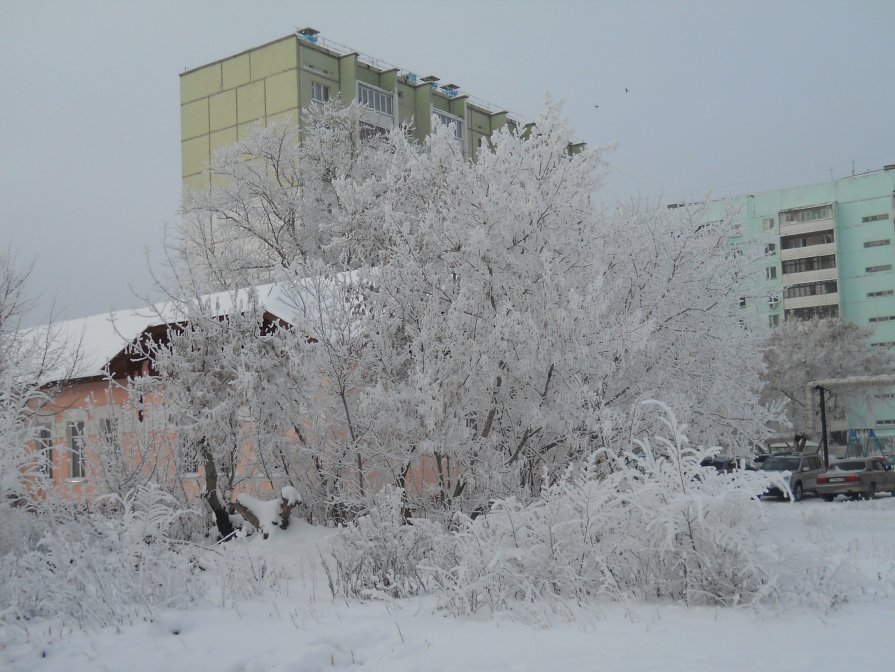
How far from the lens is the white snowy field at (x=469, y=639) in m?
6.31

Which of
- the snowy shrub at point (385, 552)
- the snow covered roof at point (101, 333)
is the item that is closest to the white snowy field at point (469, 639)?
the snowy shrub at point (385, 552)

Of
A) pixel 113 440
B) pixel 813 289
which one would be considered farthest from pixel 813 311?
pixel 113 440

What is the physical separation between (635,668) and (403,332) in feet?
26.7

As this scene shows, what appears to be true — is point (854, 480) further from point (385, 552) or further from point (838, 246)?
point (838, 246)

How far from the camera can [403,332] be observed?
44.9 feet

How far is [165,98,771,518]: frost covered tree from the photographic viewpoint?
42.3 feet

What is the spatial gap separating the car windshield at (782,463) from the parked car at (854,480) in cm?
98

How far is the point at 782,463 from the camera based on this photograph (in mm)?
29859

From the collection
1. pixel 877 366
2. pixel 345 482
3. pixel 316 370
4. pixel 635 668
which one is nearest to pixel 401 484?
pixel 345 482

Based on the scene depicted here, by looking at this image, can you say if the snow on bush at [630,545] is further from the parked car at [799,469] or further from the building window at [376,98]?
the building window at [376,98]

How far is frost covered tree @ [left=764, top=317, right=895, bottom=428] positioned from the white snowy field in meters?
51.4

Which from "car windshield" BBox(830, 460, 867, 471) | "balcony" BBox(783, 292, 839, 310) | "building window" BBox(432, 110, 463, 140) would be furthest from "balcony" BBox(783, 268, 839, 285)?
"car windshield" BBox(830, 460, 867, 471)

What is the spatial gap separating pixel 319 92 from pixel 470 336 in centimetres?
4244

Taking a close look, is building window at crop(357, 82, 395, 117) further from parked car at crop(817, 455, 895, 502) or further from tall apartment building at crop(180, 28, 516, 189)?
parked car at crop(817, 455, 895, 502)
